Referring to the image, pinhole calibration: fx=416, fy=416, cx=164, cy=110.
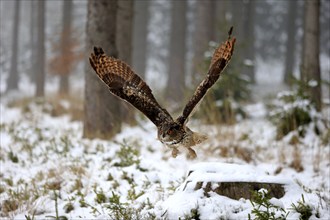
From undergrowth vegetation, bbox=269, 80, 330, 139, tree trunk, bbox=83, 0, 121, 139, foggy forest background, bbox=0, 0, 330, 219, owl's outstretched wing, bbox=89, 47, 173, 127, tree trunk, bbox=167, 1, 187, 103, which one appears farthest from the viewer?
tree trunk, bbox=167, 1, 187, 103

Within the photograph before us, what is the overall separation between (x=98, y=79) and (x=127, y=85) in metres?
4.70

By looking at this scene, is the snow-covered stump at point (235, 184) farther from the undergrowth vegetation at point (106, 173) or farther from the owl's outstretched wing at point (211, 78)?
the owl's outstretched wing at point (211, 78)

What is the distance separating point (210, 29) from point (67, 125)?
6321 mm

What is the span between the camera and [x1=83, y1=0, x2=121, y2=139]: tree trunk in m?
7.15

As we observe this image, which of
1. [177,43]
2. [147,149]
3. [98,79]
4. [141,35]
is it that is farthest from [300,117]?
[141,35]

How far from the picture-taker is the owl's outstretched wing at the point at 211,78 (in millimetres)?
2629

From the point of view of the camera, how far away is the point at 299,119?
6.91 m

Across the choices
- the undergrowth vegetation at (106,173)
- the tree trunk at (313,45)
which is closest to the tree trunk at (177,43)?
the tree trunk at (313,45)

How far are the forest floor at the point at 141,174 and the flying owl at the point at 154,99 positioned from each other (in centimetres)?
112

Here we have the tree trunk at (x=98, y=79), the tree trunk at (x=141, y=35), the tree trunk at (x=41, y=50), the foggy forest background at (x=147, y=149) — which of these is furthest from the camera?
the tree trunk at (x=141, y=35)

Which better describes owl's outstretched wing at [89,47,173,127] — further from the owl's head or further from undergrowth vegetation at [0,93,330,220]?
undergrowth vegetation at [0,93,330,220]

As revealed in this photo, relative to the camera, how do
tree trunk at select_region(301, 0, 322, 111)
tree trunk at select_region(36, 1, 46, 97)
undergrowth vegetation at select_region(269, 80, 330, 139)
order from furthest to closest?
tree trunk at select_region(36, 1, 46, 97) < tree trunk at select_region(301, 0, 322, 111) < undergrowth vegetation at select_region(269, 80, 330, 139)

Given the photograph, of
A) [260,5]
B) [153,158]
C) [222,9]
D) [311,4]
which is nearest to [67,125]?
[153,158]

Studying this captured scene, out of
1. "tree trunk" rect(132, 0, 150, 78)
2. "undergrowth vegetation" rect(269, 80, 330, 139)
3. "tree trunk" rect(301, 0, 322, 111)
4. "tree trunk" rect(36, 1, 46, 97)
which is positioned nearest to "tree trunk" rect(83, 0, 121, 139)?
"undergrowth vegetation" rect(269, 80, 330, 139)
